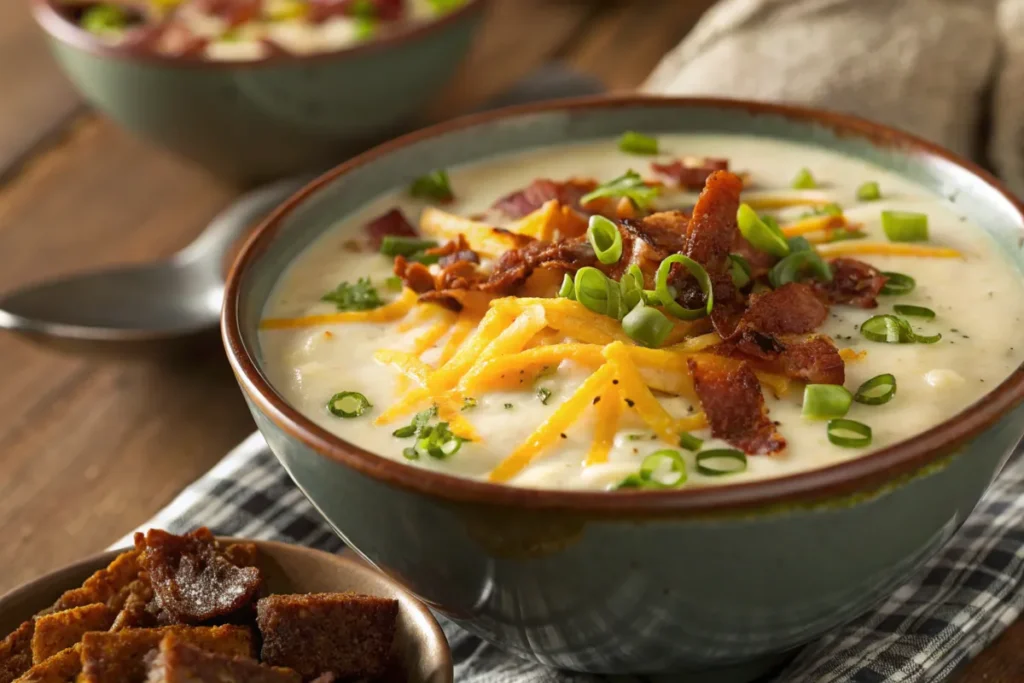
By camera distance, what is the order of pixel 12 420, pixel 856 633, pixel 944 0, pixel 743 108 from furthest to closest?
1. pixel 944 0
2. pixel 12 420
3. pixel 743 108
4. pixel 856 633

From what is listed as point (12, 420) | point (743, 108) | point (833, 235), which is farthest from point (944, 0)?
point (12, 420)

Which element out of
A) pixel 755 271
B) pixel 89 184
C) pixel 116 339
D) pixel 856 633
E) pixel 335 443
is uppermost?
pixel 755 271

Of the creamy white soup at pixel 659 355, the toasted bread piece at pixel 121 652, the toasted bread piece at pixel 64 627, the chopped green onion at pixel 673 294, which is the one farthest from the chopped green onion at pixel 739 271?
the toasted bread piece at pixel 64 627

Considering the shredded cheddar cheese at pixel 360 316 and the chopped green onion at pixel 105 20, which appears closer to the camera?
the shredded cheddar cheese at pixel 360 316

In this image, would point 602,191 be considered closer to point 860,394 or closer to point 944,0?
point 860,394

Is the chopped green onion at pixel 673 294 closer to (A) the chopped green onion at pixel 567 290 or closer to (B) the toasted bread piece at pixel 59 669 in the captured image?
(A) the chopped green onion at pixel 567 290

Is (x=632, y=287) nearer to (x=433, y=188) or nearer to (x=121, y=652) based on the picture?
(x=433, y=188)

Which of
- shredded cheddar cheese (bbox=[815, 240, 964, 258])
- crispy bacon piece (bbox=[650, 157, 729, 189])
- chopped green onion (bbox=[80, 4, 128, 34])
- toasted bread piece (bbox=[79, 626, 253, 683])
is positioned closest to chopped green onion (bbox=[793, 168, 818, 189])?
crispy bacon piece (bbox=[650, 157, 729, 189])
